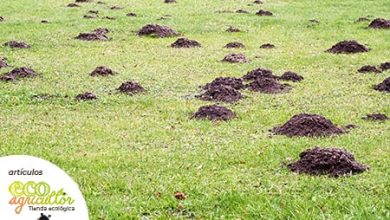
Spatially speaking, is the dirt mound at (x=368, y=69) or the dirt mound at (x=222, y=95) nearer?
the dirt mound at (x=222, y=95)

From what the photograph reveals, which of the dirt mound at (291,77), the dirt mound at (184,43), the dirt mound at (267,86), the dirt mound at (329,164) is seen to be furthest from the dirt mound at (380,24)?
the dirt mound at (329,164)

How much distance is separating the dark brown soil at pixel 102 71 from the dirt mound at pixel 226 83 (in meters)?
3.12

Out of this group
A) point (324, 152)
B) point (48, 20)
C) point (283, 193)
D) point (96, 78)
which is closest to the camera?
point (283, 193)

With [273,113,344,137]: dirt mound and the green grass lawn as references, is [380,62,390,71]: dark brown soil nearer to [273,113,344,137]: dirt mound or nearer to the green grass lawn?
the green grass lawn

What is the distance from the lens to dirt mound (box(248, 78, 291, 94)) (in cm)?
1844

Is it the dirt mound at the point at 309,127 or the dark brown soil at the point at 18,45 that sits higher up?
the dark brown soil at the point at 18,45

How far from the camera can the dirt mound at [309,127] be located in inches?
551

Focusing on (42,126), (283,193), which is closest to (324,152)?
(283,193)

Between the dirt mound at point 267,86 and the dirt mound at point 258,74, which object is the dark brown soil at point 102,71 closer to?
the dirt mound at point 258,74

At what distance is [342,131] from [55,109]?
6.64 meters

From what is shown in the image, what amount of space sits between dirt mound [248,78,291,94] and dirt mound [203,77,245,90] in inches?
11.7

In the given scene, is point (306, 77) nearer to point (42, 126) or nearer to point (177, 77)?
point (177, 77)

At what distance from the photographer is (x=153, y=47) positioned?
82.4 ft

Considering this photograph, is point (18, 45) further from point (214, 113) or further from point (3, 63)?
point (214, 113)
